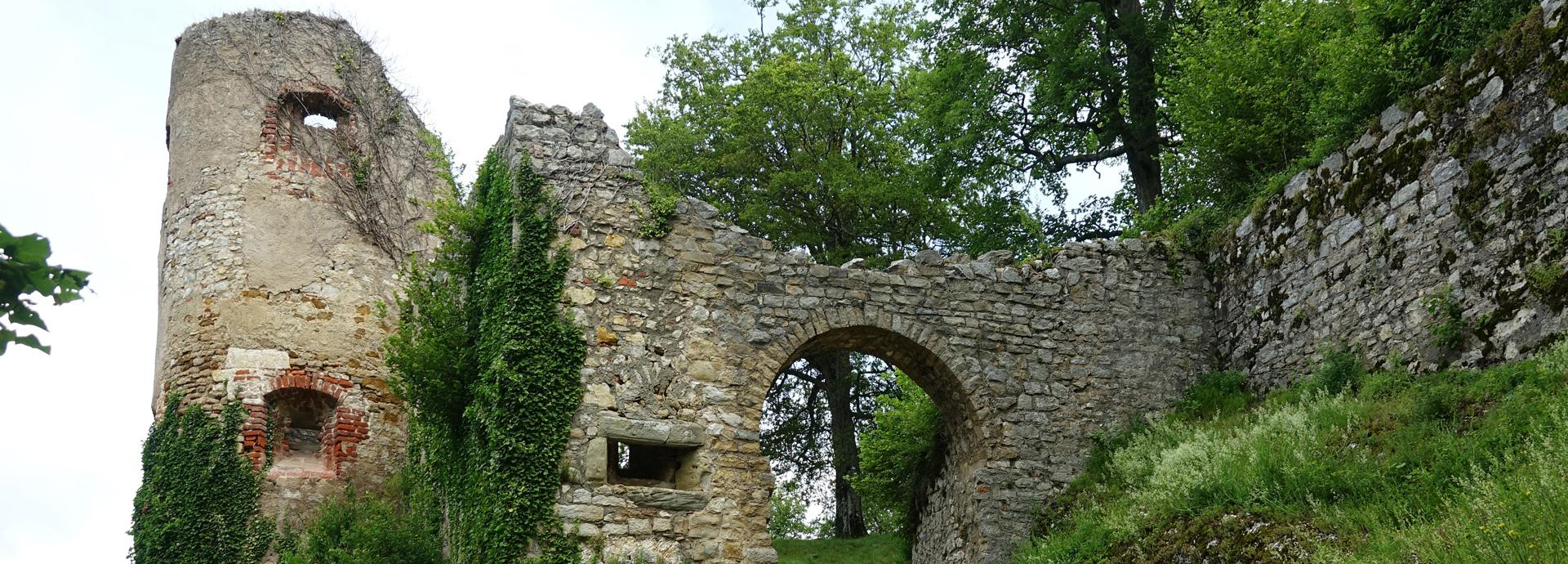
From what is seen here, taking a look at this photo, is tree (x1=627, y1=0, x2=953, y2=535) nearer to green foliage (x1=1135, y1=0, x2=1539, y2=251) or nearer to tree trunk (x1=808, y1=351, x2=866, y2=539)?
tree trunk (x1=808, y1=351, x2=866, y2=539)

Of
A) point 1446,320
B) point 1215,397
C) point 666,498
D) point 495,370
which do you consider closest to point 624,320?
point 495,370

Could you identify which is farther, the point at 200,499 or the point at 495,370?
the point at 200,499

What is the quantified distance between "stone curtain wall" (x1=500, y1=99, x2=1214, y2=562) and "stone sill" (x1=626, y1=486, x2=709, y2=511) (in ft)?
0.05

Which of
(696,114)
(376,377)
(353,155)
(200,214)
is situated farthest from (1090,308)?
(696,114)

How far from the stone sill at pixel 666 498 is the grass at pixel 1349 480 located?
9.80ft

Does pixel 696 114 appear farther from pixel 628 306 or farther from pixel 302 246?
pixel 628 306

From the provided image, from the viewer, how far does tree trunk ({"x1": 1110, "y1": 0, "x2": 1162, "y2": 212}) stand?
63.4 ft

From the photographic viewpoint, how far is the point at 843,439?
820 inches

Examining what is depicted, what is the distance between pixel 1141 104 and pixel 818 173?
18.1 feet

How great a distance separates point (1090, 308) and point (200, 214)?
997 centimetres

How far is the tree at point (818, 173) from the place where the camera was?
70.4 ft

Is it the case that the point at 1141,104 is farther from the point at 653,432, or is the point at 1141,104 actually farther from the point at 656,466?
the point at 653,432

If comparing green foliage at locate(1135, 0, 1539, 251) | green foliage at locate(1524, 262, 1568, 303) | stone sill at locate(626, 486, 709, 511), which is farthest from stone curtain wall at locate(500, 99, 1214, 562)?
green foliage at locate(1524, 262, 1568, 303)

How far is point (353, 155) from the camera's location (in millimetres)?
15508
